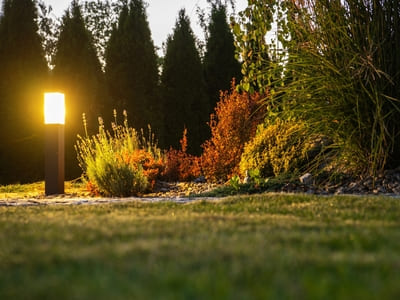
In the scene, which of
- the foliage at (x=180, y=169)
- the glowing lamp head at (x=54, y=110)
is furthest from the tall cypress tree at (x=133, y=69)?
the glowing lamp head at (x=54, y=110)

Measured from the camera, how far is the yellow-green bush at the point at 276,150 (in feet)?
23.5

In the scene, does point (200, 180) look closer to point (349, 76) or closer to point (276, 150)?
point (276, 150)

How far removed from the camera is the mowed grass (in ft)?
5.74

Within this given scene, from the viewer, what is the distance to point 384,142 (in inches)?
237

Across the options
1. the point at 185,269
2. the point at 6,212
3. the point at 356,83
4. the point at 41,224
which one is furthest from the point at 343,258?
the point at 356,83

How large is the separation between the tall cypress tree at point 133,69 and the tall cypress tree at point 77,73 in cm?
61

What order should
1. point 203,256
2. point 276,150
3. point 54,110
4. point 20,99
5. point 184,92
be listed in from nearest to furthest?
point 203,256
point 276,150
point 54,110
point 20,99
point 184,92

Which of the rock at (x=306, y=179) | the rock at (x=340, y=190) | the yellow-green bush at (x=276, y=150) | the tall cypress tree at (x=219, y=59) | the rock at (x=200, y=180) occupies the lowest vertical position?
the rock at (x=200, y=180)

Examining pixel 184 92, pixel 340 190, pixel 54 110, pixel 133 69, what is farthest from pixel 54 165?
pixel 184 92

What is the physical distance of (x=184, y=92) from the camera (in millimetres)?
13906

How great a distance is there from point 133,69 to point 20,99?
3063mm

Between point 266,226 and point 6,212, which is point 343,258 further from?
point 6,212

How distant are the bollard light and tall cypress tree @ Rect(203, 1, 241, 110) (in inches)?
269

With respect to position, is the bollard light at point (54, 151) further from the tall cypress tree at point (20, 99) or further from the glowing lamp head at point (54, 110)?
the tall cypress tree at point (20, 99)
